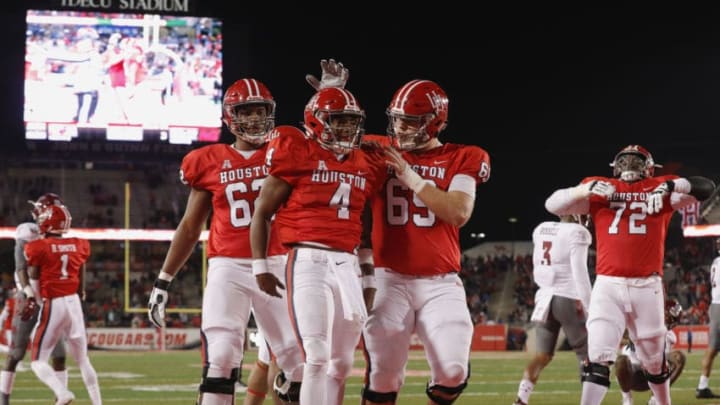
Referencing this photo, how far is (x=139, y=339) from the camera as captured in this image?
880 inches

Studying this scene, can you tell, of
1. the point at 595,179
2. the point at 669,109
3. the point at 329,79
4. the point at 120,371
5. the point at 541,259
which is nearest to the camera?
the point at 329,79

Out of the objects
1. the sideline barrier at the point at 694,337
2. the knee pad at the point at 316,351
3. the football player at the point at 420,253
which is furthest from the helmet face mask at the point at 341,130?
the sideline barrier at the point at 694,337

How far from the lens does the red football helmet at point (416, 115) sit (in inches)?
228

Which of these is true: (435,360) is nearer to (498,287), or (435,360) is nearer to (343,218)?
(343,218)

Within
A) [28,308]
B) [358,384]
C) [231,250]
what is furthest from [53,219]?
[358,384]

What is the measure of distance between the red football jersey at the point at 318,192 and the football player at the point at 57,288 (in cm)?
373

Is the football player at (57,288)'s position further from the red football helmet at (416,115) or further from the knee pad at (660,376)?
the knee pad at (660,376)

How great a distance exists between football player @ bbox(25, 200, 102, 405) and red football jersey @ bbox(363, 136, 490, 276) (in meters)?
3.78

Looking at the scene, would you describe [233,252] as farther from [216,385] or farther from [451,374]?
[451,374]

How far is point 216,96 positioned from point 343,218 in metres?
22.2

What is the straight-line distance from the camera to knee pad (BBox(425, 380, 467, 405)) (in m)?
5.68

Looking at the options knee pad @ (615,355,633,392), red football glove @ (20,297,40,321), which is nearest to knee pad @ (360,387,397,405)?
knee pad @ (615,355,633,392)

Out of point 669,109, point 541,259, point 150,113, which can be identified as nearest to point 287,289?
point 541,259

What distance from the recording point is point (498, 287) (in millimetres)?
31859
